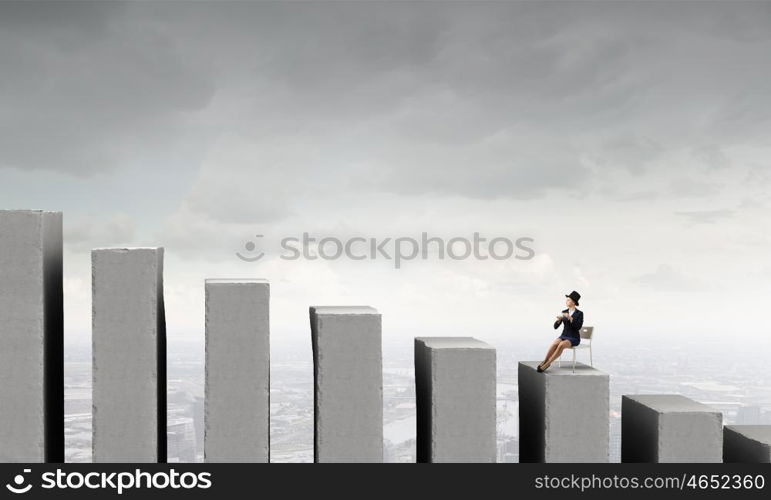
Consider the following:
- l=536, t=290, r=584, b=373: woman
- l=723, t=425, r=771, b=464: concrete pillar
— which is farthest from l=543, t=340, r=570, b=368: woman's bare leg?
l=723, t=425, r=771, b=464: concrete pillar

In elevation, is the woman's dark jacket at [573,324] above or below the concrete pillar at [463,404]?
above

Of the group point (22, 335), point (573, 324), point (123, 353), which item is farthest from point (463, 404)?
point (22, 335)

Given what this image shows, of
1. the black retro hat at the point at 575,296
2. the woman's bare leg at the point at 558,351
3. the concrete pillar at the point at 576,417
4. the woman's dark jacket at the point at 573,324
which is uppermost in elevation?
the black retro hat at the point at 575,296

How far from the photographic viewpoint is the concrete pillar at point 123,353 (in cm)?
718

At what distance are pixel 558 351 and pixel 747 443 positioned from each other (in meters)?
2.18

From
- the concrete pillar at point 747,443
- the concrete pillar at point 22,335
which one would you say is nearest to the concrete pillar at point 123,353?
the concrete pillar at point 22,335

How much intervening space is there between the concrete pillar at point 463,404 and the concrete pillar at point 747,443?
258 centimetres

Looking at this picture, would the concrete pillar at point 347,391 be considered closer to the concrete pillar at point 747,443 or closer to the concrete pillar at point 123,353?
the concrete pillar at point 123,353

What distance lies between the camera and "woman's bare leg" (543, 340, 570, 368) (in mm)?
7440

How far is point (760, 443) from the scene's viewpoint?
7.53 m
